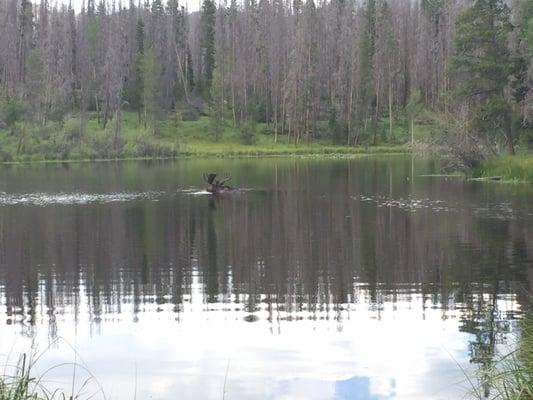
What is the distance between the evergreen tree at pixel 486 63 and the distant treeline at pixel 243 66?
3078 cm

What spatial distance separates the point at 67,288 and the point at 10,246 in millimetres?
6620

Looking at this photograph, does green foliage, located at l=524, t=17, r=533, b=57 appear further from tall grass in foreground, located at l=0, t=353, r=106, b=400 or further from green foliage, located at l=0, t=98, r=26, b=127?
green foliage, located at l=0, t=98, r=26, b=127

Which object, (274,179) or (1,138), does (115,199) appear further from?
(1,138)

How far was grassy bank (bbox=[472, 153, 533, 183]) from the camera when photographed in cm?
3806

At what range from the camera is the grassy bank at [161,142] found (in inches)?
2963

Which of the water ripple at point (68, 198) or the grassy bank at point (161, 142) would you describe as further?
the grassy bank at point (161, 142)

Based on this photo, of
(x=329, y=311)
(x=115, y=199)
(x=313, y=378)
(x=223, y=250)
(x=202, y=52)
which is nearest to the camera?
(x=313, y=378)

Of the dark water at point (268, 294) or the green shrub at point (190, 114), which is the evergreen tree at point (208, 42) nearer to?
the green shrub at point (190, 114)

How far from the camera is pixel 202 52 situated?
104 metres

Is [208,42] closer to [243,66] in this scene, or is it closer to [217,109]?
[243,66]

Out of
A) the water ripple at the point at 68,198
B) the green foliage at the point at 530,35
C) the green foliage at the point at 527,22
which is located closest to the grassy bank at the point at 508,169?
the green foliage at the point at 530,35

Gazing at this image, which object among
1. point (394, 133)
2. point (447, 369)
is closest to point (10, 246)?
point (447, 369)

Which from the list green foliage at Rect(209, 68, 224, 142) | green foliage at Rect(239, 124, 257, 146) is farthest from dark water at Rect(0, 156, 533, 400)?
green foliage at Rect(209, 68, 224, 142)

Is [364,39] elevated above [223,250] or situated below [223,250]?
above
